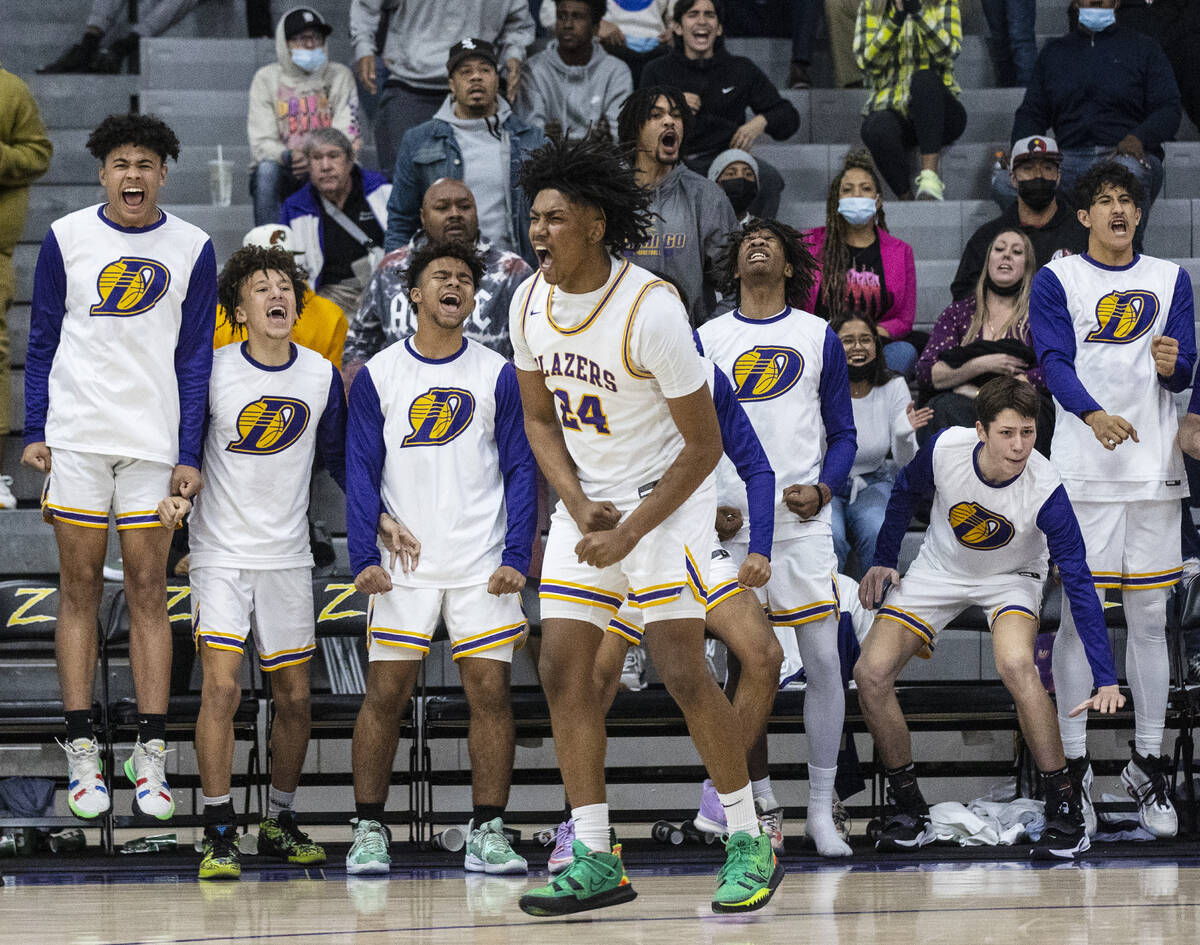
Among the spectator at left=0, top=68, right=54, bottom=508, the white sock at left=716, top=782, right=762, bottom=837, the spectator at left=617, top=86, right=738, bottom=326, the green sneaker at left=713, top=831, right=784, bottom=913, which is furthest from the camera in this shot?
the spectator at left=0, top=68, right=54, bottom=508

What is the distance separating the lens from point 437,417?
18.2 feet

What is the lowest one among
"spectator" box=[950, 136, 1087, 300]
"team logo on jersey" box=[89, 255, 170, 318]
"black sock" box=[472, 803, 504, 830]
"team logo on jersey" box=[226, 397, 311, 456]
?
"black sock" box=[472, 803, 504, 830]

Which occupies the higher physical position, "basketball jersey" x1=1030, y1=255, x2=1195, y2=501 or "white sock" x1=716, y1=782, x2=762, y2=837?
"basketball jersey" x1=1030, y1=255, x2=1195, y2=501

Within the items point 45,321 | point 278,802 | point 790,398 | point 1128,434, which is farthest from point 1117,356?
point 45,321

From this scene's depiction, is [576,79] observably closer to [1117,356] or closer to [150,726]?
[1117,356]

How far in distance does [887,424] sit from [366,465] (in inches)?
85.5

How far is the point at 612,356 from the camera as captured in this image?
4.21 meters

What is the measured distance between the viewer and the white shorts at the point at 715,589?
4.91 meters

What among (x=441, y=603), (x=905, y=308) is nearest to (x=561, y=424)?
(x=441, y=603)

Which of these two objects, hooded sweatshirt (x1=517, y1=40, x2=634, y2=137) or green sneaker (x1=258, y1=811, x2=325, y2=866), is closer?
green sneaker (x1=258, y1=811, x2=325, y2=866)

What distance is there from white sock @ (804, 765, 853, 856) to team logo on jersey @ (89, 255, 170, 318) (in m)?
2.64

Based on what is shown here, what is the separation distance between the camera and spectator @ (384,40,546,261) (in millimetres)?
7070

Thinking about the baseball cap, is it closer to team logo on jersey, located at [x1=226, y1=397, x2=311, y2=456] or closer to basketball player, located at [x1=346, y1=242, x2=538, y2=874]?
basketball player, located at [x1=346, y1=242, x2=538, y2=874]

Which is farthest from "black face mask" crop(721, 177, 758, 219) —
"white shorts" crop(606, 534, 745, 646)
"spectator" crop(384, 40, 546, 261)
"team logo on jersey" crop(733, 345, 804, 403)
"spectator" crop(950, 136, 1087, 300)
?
"white shorts" crop(606, 534, 745, 646)
